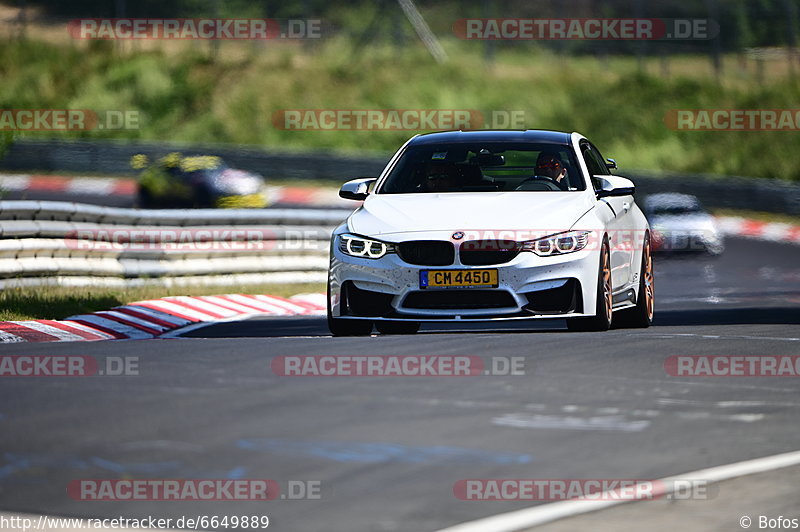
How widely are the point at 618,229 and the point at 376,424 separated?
471 cm

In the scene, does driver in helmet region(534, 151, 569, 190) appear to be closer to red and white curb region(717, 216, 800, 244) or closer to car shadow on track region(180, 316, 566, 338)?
car shadow on track region(180, 316, 566, 338)

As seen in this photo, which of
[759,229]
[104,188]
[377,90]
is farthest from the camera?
[377,90]

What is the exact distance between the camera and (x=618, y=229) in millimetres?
10992

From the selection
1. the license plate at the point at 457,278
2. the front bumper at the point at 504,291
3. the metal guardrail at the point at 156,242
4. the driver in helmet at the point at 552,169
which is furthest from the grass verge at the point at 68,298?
the driver in helmet at the point at 552,169

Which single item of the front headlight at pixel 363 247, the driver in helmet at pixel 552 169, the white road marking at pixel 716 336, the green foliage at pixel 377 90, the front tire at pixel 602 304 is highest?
→ the green foliage at pixel 377 90

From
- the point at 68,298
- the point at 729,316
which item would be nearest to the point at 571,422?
the point at 729,316

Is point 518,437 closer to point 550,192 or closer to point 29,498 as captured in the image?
point 29,498

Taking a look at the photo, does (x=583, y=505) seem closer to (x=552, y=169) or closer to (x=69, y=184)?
(x=552, y=169)

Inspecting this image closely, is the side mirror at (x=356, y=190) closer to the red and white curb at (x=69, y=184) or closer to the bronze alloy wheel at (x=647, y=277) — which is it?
the bronze alloy wheel at (x=647, y=277)

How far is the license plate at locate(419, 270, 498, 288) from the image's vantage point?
Result: 988 centimetres

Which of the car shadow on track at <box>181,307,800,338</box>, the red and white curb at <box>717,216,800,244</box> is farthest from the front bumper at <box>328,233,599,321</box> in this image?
the red and white curb at <box>717,216,800,244</box>

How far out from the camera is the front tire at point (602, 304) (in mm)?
10156

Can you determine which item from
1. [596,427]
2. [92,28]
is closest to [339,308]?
[596,427]

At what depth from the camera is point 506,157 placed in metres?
11.3
